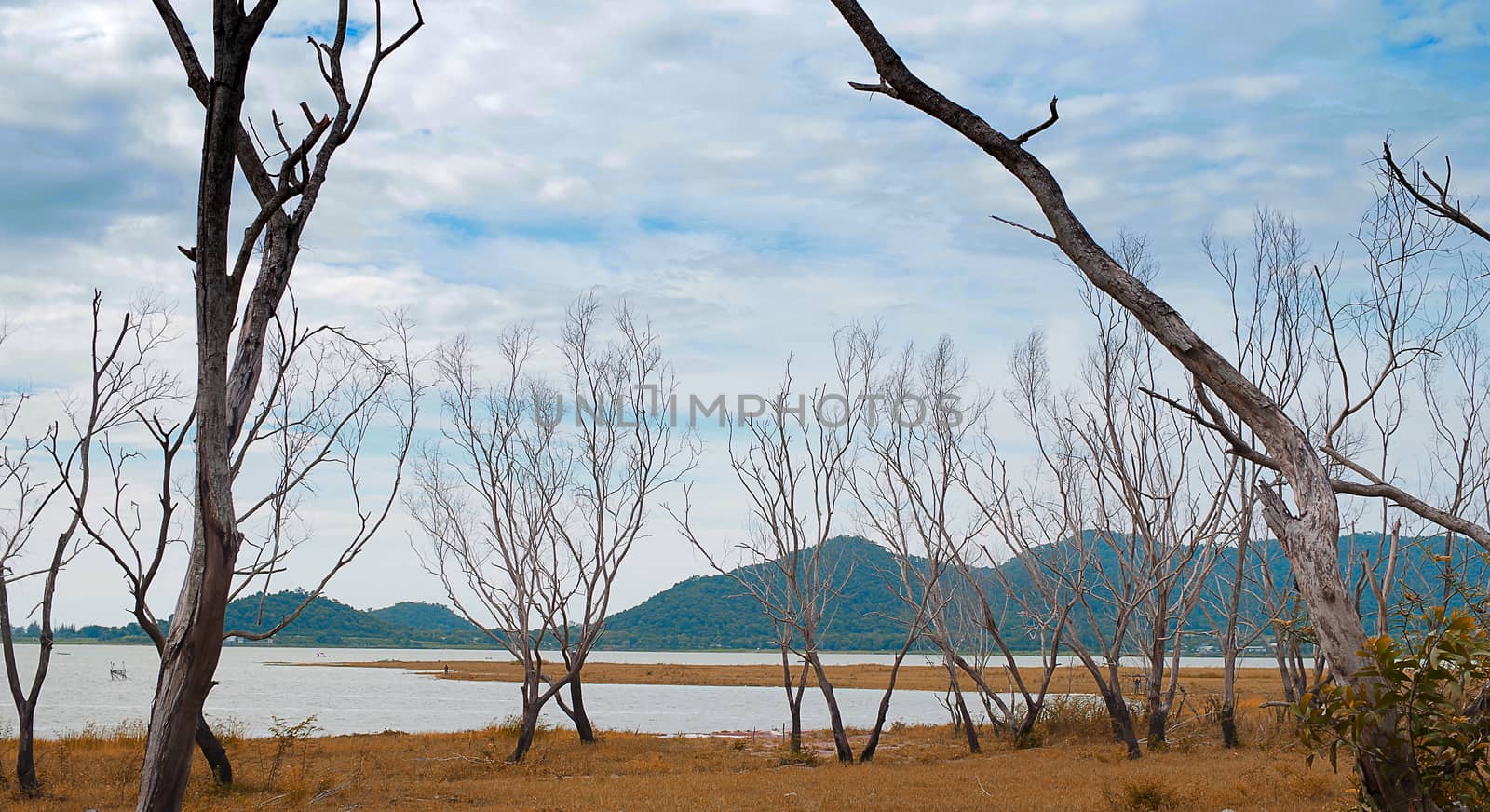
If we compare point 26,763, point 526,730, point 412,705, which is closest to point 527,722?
point 526,730

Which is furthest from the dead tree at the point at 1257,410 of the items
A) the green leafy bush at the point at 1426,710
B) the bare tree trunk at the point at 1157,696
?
the bare tree trunk at the point at 1157,696

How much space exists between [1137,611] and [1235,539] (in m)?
2.28

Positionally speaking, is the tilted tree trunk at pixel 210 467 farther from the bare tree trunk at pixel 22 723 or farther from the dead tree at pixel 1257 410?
the bare tree trunk at pixel 22 723

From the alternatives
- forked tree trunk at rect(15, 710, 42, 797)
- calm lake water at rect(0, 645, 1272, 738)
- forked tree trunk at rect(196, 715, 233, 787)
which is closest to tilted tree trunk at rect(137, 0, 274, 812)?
forked tree trunk at rect(196, 715, 233, 787)

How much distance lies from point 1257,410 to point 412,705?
33.5 m

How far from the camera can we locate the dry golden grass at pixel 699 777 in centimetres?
1017

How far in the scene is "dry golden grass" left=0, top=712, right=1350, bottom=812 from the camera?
10.2 meters

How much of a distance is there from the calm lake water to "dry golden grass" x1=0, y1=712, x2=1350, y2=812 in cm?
427

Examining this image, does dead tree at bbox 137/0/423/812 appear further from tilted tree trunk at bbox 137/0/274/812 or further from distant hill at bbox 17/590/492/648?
distant hill at bbox 17/590/492/648

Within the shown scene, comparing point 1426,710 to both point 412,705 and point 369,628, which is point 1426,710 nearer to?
point 412,705

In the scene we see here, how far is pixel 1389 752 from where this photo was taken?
3.69 meters

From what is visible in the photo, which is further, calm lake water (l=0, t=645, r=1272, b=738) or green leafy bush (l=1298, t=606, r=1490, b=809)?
calm lake water (l=0, t=645, r=1272, b=738)

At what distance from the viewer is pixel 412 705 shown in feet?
108

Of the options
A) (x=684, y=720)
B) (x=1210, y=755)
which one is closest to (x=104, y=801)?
(x=1210, y=755)
